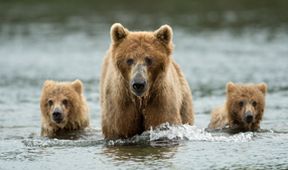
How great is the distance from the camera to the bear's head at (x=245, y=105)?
1269 cm

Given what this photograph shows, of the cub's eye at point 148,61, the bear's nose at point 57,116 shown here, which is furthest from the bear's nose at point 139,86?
the bear's nose at point 57,116

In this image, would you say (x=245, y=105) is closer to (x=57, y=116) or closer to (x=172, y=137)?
(x=172, y=137)

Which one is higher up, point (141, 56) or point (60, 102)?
point (141, 56)

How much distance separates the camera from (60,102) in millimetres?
12422

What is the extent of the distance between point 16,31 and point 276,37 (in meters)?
9.18

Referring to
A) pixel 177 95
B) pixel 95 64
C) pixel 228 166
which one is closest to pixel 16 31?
pixel 95 64

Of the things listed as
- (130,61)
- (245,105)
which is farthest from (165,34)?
(245,105)

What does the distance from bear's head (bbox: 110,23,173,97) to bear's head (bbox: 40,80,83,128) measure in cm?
230

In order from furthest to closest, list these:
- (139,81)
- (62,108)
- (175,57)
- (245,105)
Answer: (175,57)
(245,105)
(62,108)
(139,81)

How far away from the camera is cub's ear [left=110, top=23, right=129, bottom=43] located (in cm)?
1023

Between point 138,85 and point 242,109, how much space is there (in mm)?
3472

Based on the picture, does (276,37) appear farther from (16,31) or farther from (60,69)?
(16,31)

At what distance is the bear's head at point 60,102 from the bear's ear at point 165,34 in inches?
103

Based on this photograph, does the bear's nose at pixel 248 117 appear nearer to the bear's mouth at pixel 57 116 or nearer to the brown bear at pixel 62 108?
the brown bear at pixel 62 108
